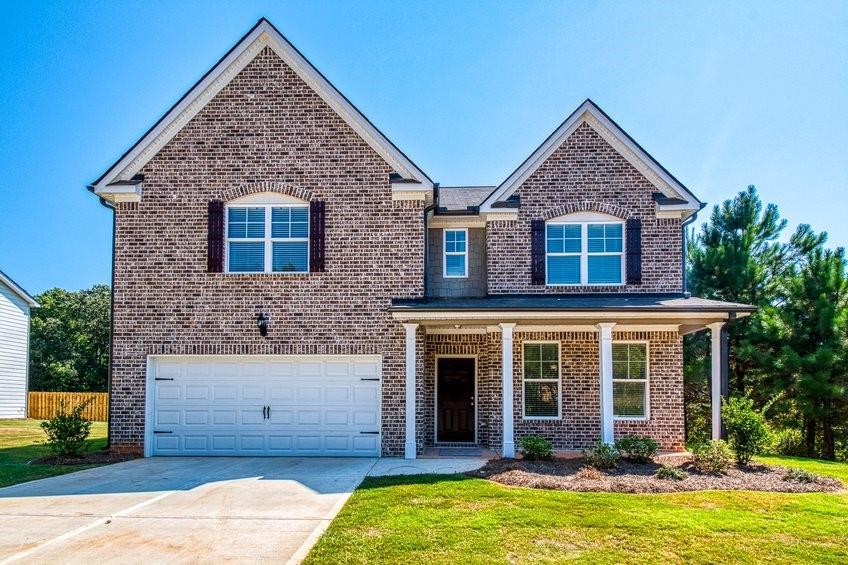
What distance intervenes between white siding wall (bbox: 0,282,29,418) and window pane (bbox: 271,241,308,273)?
17.3m

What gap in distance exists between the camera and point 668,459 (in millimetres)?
12258

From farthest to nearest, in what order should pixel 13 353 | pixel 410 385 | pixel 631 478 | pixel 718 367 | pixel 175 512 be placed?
pixel 13 353, pixel 410 385, pixel 718 367, pixel 631 478, pixel 175 512

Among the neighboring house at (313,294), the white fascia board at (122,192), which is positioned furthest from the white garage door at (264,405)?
the white fascia board at (122,192)

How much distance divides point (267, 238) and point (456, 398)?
240 inches

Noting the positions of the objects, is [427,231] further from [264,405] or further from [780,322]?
[780,322]

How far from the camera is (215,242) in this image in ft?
43.8

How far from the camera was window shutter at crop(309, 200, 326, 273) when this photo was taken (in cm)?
1330

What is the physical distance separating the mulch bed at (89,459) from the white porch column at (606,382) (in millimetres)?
9969

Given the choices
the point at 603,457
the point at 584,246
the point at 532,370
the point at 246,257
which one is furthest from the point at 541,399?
the point at 246,257

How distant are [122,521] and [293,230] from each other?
23.8ft

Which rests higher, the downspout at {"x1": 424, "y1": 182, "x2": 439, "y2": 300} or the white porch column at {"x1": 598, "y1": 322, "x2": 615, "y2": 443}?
the downspout at {"x1": 424, "y1": 182, "x2": 439, "y2": 300}

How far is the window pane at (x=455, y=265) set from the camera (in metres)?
14.8

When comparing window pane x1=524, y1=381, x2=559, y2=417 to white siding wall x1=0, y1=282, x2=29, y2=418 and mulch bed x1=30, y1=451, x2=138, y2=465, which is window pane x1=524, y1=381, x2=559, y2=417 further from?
white siding wall x1=0, y1=282, x2=29, y2=418

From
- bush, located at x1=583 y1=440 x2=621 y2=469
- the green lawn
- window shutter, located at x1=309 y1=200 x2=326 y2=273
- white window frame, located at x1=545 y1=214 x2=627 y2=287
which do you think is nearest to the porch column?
white window frame, located at x1=545 y1=214 x2=627 y2=287
